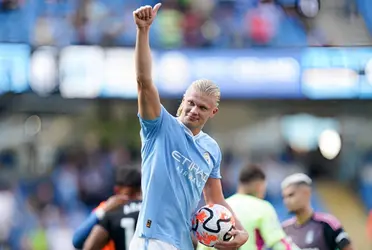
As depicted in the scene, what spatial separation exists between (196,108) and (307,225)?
319 centimetres

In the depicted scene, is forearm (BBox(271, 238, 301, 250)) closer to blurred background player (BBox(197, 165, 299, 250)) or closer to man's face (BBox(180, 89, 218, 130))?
blurred background player (BBox(197, 165, 299, 250))

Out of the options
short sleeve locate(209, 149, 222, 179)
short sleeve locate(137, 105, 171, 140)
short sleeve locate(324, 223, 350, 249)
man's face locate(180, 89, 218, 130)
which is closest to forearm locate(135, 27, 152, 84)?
short sleeve locate(137, 105, 171, 140)

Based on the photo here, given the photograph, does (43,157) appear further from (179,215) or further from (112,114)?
(179,215)

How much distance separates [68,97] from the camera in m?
18.8

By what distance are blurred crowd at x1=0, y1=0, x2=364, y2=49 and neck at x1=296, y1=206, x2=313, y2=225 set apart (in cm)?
1100

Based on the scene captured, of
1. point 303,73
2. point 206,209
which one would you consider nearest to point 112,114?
point 303,73

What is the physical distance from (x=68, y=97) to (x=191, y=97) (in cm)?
1411

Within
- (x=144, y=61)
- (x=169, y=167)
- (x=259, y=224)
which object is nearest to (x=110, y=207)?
(x=259, y=224)

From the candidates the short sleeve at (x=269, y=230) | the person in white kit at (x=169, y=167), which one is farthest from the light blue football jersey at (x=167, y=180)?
the short sleeve at (x=269, y=230)

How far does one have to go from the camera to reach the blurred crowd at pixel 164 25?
1856 cm

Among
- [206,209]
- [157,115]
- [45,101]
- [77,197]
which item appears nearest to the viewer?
[157,115]

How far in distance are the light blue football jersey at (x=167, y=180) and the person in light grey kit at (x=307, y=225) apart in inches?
112

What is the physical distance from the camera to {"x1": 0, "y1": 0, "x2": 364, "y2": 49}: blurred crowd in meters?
18.6

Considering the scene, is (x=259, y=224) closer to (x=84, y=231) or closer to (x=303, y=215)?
(x=303, y=215)
